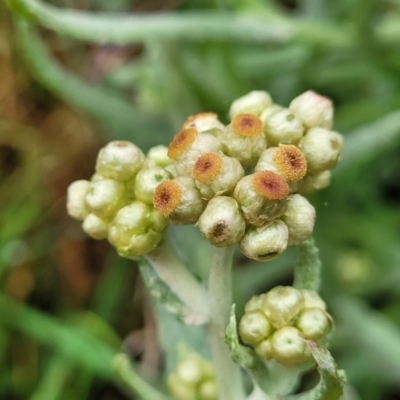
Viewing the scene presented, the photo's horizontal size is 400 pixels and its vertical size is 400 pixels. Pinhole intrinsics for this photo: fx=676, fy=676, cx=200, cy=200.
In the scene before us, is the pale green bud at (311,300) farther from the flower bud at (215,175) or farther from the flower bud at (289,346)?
the flower bud at (215,175)

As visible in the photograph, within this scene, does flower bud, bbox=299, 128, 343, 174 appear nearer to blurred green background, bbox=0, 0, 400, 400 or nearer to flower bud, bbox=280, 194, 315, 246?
flower bud, bbox=280, 194, 315, 246

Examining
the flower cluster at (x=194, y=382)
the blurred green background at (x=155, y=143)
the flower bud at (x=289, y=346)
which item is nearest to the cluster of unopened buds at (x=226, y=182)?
the flower bud at (x=289, y=346)

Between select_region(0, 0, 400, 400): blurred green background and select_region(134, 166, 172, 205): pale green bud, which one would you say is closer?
select_region(134, 166, 172, 205): pale green bud

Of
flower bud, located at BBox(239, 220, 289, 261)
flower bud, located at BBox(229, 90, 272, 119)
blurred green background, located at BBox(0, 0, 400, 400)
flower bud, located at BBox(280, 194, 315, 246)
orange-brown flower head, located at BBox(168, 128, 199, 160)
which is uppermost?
orange-brown flower head, located at BBox(168, 128, 199, 160)

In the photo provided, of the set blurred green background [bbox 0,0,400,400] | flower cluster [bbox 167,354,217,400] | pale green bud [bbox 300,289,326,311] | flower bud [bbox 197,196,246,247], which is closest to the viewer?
flower bud [bbox 197,196,246,247]

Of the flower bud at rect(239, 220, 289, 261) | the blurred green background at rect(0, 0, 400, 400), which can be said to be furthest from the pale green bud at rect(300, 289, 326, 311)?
the blurred green background at rect(0, 0, 400, 400)
